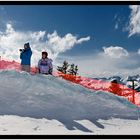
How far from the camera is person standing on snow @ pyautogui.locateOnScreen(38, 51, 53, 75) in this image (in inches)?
461

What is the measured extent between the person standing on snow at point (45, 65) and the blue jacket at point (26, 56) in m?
0.29

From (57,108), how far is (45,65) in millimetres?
1064

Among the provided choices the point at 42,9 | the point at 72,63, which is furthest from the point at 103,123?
the point at 42,9

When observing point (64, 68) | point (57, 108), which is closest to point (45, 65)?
point (64, 68)

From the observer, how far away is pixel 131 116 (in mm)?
12344

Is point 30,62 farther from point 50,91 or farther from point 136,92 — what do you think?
point 136,92

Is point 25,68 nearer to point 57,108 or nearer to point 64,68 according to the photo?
point 64,68

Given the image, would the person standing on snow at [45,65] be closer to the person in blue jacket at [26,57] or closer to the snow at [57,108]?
the snow at [57,108]

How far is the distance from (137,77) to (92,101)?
4.61ft

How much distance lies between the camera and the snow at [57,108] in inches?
443

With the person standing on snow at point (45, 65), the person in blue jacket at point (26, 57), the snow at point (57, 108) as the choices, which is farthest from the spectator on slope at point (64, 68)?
the person in blue jacket at point (26, 57)

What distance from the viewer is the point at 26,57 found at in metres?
11.8

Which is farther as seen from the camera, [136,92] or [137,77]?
[136,92]

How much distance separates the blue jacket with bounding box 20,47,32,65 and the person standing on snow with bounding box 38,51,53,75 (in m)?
0.29
